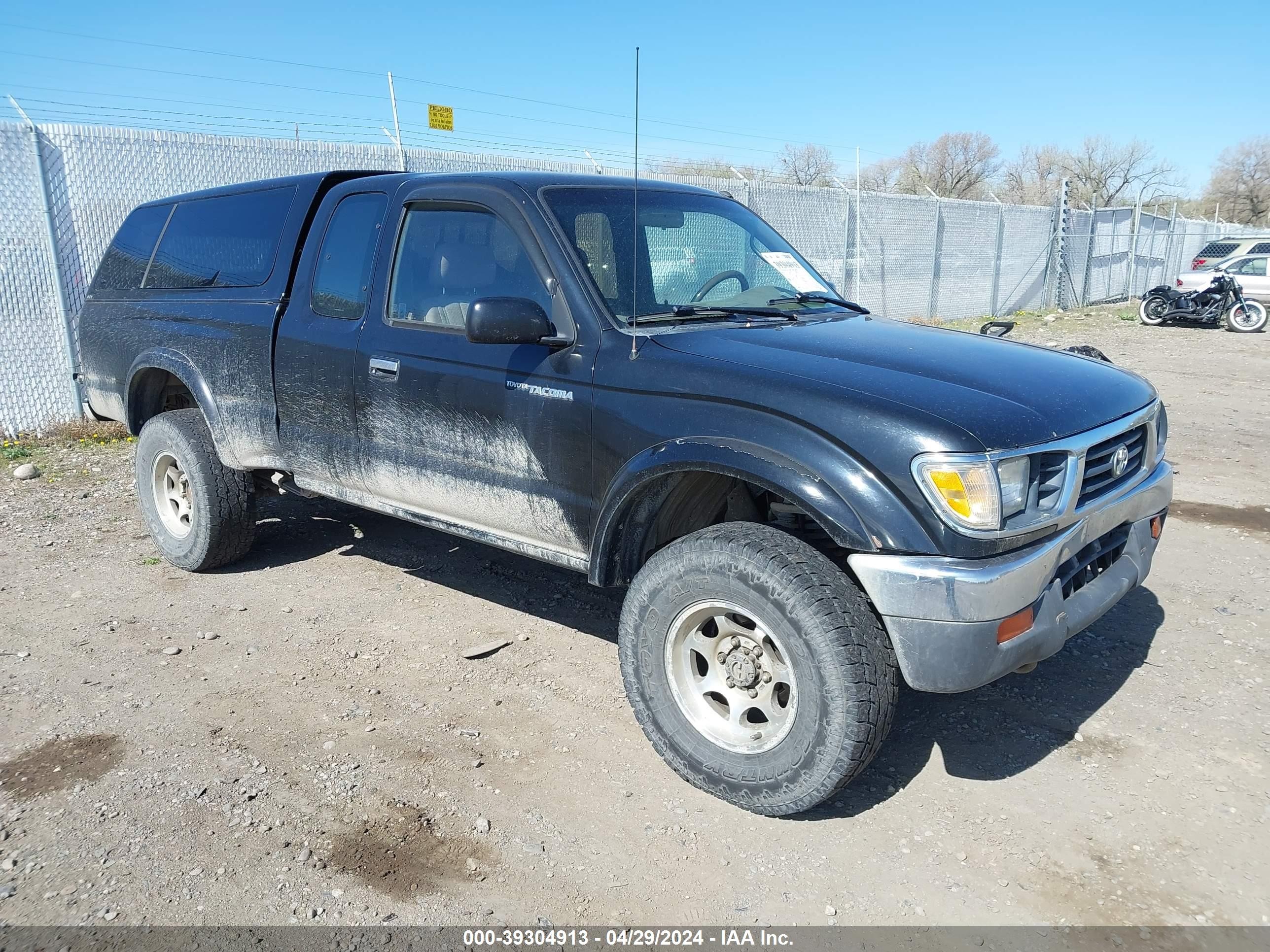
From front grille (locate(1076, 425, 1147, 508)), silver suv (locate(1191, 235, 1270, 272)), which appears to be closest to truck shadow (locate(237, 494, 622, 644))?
front grille (locate(1076, 425, 1147, 508))

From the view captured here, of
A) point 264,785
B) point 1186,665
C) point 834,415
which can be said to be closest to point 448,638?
point 264,785

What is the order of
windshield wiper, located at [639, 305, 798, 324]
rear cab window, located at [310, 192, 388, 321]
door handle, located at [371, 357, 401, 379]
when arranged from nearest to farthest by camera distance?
windshield wiper, located at [639, 305, 798, 324] → door handle, located at [371, 357, 401, 379] → rear cab window, located at [310, 192, 388, 321]

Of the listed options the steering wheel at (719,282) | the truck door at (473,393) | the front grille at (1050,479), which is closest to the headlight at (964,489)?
the front grille at (1050,479)

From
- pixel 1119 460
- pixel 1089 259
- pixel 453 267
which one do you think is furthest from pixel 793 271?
pixel 1089 259

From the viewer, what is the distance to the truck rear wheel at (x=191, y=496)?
4.92 meters

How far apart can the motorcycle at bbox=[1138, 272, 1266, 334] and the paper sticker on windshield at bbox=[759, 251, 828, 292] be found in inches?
696

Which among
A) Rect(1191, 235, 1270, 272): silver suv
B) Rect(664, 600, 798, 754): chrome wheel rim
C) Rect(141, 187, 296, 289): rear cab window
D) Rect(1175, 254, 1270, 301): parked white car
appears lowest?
Rect(664, 600, 798, 754): chrome wheel rim

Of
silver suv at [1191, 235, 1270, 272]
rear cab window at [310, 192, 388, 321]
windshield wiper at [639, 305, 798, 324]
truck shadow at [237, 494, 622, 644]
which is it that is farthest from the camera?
silver suv at [1191, 235, 1270, 272]

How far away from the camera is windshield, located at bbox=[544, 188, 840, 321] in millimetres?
3527

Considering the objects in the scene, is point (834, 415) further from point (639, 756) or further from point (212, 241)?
point (212, 241)

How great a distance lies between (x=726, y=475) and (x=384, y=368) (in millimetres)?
1708

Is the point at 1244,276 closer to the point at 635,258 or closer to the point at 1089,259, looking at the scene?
the point at 1089,259

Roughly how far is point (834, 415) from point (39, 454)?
7528mm

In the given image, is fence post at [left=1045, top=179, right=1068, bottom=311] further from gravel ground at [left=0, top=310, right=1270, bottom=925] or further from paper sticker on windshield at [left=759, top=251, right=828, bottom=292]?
paper sticker on windshield at [left=759, top=251, right=828, bottom=292]
